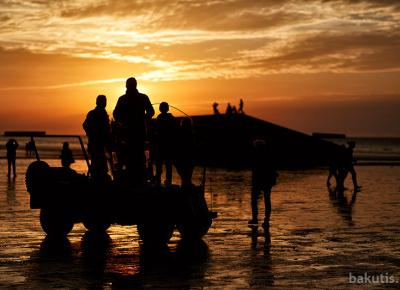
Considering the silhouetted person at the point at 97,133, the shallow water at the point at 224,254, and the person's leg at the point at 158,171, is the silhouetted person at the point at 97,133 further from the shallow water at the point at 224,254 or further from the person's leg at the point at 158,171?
the shallow water at the point at 224,254

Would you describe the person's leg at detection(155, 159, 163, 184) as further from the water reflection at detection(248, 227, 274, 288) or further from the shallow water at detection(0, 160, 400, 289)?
the water reflection at detection(248, 227, 274, 288)

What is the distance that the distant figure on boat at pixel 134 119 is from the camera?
44.3 feet

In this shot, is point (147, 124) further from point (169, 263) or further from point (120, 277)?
point (120, 277)

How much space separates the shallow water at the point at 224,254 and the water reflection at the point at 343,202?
43 mm

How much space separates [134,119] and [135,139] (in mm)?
353

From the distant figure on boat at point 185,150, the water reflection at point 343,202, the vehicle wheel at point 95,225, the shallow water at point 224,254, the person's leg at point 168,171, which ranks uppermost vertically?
the distant figure on boat at point 185,150

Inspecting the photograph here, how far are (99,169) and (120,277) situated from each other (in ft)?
14.2

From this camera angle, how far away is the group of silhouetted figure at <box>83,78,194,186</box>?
13578mm

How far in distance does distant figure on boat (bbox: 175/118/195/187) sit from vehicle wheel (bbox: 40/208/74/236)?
2323 mm

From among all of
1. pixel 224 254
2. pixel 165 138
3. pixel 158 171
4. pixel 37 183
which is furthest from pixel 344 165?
pixel 224 254

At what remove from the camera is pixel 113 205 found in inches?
516

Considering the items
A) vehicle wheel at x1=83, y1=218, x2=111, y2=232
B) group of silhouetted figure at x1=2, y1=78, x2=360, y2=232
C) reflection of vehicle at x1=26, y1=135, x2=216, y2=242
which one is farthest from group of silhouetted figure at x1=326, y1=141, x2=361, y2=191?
reflection of vehicle at x1=26, y1=135, x2=216, y2=242

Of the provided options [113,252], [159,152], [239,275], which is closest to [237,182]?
[159,152]

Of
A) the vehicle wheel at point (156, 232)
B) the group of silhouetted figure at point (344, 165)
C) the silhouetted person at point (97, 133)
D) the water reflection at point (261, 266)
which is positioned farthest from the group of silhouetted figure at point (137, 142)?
the group of silhouetted figure at point (344, 165)
